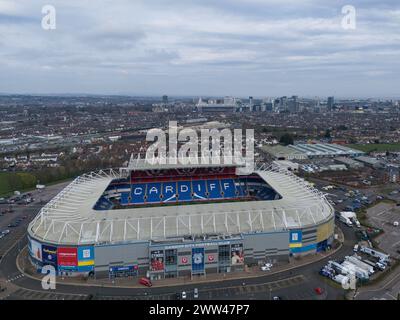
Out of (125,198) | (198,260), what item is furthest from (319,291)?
(125,198)

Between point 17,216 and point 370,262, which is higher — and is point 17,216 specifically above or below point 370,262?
above

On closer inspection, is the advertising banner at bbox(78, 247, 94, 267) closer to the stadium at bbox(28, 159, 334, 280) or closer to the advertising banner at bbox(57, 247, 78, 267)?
the stadium at bbox(28, 159, 334, 280)

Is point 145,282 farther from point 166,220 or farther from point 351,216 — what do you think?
point 351,216

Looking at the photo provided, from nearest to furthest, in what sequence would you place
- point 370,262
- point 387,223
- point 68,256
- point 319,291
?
point 319,291, point 68,256, point 370,262, point 387,223

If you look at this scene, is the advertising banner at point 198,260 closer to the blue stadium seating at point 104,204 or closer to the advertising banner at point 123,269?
the advertising banner at point 123,269

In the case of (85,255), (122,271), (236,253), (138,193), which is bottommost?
(122,271)

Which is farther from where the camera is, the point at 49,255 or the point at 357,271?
the point at 49,255

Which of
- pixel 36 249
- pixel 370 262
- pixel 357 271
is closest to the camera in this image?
pixel 357 271

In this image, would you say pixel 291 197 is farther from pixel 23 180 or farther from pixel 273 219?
pixel 23 180
